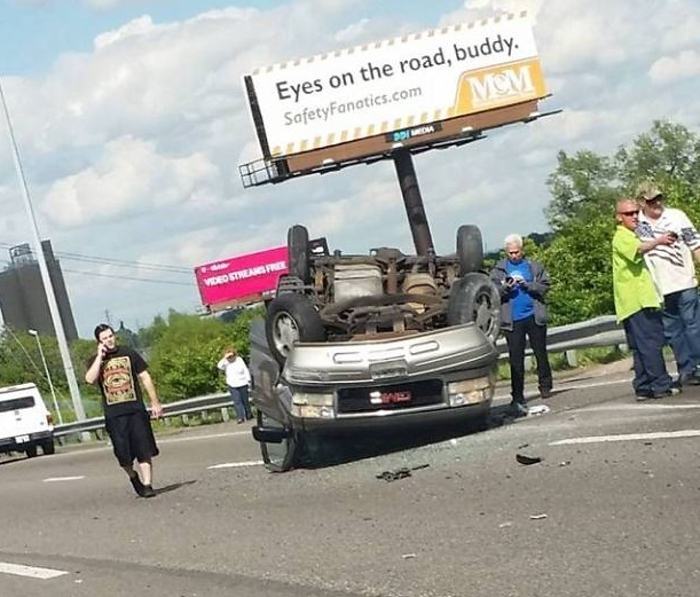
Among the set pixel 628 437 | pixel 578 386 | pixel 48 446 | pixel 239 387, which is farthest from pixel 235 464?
pixel 48 446

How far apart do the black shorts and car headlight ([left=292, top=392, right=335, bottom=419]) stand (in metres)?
1.51

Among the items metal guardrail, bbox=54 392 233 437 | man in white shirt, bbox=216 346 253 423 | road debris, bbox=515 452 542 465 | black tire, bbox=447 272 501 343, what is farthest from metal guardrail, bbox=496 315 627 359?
metal guardrail, bbox=54 392 233 437

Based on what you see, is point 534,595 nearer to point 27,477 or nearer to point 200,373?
point 27,477

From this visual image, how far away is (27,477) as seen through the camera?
67.9 ft

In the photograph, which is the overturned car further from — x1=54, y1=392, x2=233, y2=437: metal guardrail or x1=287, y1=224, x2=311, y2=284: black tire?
x1=54, y1=392, x2=233, y2=437: metal guardrail

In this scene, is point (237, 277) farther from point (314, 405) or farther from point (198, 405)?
point (314, 405)

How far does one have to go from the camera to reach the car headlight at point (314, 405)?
1147 centimetres

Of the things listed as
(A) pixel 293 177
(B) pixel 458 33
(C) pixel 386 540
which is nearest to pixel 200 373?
(A) pixel 293 177

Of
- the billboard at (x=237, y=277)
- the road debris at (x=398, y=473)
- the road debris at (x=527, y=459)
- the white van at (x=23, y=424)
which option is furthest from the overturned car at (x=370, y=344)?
the billboard at (x=237, y=277)

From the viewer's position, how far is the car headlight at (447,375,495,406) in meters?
11.5

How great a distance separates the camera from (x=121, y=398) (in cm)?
1224

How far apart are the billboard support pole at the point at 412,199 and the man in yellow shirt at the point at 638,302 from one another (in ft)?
129

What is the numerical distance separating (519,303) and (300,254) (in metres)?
2.38

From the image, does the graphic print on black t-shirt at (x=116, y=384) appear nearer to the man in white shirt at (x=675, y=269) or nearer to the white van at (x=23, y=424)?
the man in white shirt at (x=675, y=269)
